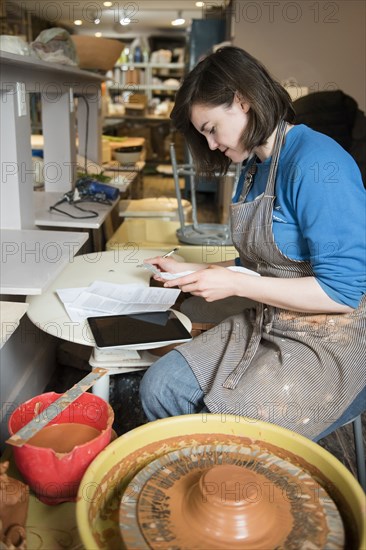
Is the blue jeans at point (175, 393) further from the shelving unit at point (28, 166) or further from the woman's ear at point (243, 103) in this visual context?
the woman's ear at point (243, 103)

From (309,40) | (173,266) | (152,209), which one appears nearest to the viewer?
(173,266)

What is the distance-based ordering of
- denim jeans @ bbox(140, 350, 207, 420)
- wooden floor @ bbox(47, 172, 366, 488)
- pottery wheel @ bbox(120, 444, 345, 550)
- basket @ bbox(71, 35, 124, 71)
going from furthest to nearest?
basket @ bbox(71, 35, 124, 71)
wooden floor @ bbox(47, 172, 366, 488)
denim jeans @ bbox(140, 350, 207, 420)
pottery wheel @ bbox(120, 444, 345, 550)

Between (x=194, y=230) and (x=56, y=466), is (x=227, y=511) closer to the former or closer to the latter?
(x=56, y=466)

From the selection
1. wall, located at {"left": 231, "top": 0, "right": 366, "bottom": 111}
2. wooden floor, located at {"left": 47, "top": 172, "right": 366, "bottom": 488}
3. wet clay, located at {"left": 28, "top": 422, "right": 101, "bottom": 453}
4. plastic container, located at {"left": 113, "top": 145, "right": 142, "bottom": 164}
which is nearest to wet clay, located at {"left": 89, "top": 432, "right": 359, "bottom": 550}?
wet clay, located at {"left": 28, "top": 422, "right": 101, "bottom": 453}

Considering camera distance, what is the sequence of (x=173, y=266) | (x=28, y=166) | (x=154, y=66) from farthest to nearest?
(x=154, y=66)
(x=28, y=166)
(x=173, y=266)

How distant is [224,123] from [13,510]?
3.22 feet

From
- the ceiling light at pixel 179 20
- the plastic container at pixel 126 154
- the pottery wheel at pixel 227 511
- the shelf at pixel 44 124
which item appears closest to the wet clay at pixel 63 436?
the pottery wheel at pixel 227 511

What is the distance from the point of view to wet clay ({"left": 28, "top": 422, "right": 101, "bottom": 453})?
3.33 feet

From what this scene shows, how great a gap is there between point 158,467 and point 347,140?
3.08 meters

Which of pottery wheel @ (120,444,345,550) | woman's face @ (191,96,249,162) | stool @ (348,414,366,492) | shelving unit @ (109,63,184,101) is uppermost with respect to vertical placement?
shelving unit @ (109,63,184,101)

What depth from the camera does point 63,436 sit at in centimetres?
104

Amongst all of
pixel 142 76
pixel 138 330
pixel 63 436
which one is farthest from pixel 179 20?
pixel 63 436

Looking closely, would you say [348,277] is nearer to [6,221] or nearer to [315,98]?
[6,221]

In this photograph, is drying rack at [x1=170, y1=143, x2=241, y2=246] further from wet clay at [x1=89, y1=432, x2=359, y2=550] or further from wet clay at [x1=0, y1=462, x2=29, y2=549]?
wet clay at [x1=0, y1=462, x2=29, y2=549]
